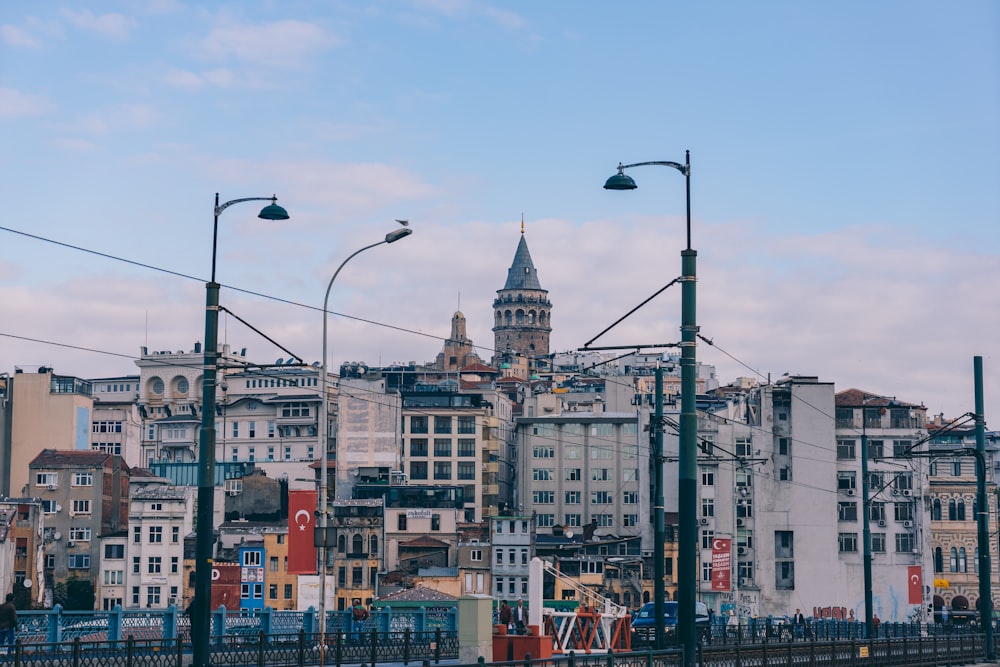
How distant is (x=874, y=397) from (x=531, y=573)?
309 ft

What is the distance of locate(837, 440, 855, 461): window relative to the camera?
122m

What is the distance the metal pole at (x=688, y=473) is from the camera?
28703mm

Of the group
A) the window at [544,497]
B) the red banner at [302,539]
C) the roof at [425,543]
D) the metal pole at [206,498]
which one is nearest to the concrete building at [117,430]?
the window at [544,497]

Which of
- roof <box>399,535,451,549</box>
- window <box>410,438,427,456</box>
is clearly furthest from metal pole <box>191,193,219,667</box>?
window <box>410,438,427,456</box>

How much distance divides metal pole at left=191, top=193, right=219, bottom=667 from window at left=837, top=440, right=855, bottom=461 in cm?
9770

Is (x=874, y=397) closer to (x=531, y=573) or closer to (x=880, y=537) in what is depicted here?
(x=880, y=537)

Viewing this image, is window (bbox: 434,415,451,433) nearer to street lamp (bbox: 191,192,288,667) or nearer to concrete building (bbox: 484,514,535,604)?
concrete building (bbox: 484,514,535,604)

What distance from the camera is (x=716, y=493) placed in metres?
122

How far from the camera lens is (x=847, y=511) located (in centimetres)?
12075

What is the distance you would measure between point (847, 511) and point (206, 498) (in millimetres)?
97840

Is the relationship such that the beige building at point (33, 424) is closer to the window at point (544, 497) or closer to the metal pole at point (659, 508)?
the window at point (544, 497)

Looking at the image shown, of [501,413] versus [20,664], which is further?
[501,413]

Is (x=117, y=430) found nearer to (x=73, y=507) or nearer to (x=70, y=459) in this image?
(x=70, y=459)

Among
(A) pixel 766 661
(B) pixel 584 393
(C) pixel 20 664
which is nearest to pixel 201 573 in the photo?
(C) pixel 20 664
